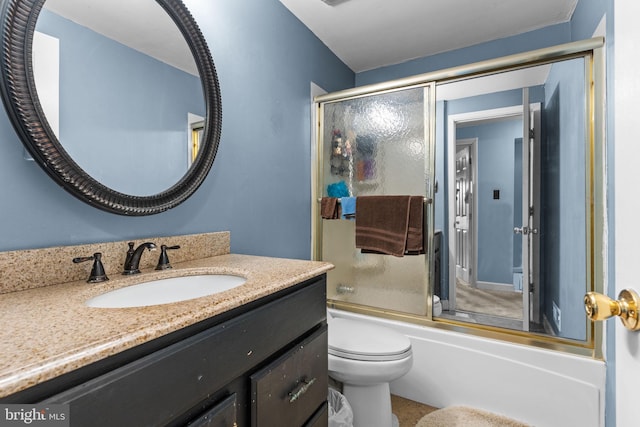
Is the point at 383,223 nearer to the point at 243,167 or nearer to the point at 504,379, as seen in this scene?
the point at 243,167

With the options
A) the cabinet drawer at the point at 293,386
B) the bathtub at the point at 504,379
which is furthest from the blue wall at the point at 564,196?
the cabinet drawer at the point at 293,386

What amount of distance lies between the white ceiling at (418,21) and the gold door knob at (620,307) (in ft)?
6.45

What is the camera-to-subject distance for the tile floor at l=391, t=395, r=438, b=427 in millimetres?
1689

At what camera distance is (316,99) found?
2.22 m

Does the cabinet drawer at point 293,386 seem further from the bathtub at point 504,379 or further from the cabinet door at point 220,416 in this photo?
the bathtub at point 504,379

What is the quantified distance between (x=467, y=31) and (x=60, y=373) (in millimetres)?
2752

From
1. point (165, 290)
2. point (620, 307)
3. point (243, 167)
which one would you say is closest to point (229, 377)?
point (165, 290)

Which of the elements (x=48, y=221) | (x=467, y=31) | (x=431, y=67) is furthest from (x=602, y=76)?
(x=48, y=221)

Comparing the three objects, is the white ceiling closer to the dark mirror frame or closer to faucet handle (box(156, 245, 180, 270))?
the dark mirror frame

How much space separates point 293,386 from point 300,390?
39mm

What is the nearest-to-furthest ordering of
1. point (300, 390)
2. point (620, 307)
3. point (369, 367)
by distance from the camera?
1. point (620, 307)
2. point (300, 390)
3. point (369, 367)

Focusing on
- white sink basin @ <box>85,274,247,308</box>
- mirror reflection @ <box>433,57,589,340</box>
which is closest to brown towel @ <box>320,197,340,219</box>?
mirror reflection @ <box>433,57,589,340</box>

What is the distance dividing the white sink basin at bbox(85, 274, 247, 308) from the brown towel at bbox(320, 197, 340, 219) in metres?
1.11

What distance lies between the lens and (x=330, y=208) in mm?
2127
